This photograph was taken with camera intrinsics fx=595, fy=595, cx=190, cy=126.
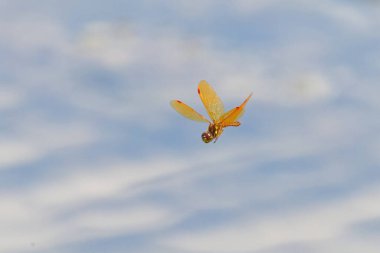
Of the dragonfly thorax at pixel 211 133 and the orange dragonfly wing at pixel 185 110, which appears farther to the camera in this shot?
the orange dragonfly wing at pixel 185 110

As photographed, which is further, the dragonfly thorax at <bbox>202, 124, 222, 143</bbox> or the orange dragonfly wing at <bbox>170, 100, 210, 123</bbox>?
the orange dragonfly wing at <bbox>170, 100, 210, 123</bbox>

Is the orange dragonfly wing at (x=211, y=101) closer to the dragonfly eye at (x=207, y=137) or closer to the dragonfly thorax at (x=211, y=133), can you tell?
the dragonfly thorax at (x=211, y=133)

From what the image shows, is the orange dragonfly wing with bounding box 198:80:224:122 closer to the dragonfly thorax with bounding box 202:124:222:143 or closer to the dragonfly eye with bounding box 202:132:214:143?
the dragonfly thorax with bounding box 202:124:222:143

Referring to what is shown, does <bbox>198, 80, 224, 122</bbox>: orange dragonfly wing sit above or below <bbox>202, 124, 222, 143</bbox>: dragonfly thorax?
above

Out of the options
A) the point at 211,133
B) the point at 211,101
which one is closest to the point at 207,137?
the point at 211,133
